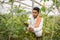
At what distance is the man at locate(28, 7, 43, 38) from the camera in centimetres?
Result: 289

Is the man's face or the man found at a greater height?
the man's face

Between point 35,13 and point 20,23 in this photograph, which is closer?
point 35,13

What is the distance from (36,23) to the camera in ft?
9.56

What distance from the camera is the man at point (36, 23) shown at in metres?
2.89

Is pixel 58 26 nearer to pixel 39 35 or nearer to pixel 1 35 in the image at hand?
pixel 39 35

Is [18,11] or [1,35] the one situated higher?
[18,11]

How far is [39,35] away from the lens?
3.00 meters

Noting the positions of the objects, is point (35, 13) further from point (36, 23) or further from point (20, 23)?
point (20, 23)

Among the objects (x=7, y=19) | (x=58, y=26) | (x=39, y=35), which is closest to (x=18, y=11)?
(x=7, y=19)

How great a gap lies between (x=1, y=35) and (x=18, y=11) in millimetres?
421

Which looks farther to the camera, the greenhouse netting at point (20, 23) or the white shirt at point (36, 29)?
the greenhouse netting at point (20, 23)

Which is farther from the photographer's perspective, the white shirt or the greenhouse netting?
the greenhouse netting

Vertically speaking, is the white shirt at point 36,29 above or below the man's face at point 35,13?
below

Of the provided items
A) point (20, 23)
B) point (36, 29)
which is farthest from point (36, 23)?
point (20, 23)
